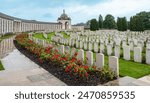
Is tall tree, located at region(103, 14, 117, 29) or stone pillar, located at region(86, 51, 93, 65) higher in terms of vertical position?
tall tree, located at region(103, 14, 117, 29)

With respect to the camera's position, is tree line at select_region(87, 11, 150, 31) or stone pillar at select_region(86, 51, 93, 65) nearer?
stone pillar at select_region(86, 51, 93, 65)

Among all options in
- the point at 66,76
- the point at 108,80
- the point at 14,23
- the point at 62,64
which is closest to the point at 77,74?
the point at 66,76

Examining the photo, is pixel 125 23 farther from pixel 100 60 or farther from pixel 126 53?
pixel 100 60

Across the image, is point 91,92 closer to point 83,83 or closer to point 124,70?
point 83,83

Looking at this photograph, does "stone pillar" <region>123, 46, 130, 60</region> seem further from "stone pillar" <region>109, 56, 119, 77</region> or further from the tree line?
the tree line

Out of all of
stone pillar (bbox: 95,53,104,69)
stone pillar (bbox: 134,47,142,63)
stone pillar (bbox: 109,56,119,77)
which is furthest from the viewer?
stone pillar (bbox: 134,47,142,63)

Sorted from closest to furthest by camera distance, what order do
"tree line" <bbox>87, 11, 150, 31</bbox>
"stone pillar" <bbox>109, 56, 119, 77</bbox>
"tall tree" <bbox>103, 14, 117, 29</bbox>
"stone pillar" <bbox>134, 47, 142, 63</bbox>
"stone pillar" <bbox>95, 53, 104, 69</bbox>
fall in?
"stone pillar" <bbox>109, 56, 119, 77</bbox>, "stone pillar" <bbox>95, 53, 104, 69</bbox>, "stone pillar" <bbox>134, 47, 142, 63</bbox>, "tree line" <bbox>87, 11, 150, 31</bbox>, "tall tree" <bbox>103, 14, 117, 29</bbox>

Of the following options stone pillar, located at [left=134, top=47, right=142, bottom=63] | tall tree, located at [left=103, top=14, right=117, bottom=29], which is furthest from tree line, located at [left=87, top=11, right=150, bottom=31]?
stone pillar, located at [left=134, top=47, right=142, bottom=63]

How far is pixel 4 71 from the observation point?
27.8ft

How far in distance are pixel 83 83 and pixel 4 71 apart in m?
4.32

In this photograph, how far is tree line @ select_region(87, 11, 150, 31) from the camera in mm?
43094

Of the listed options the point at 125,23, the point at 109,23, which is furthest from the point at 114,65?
the point at 109,23

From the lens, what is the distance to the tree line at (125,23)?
43.1 metres

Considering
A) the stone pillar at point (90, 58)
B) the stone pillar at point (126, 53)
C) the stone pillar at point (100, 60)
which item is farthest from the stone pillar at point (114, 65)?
the stone pillar at point (126, 53)
